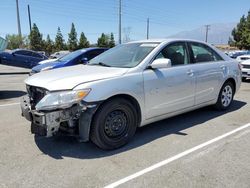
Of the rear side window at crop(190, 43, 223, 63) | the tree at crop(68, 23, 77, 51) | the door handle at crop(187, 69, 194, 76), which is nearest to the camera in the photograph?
the door handle at crop(187, 69, 194, 76)

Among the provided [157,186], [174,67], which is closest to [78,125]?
[157,186]

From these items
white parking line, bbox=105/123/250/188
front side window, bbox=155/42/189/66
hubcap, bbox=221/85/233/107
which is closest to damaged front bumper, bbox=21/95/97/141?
white parking line, bbox=105/123/250/188

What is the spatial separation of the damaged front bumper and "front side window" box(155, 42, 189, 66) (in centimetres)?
171

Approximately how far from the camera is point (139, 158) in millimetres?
3877

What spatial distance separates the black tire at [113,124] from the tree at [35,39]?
5404cm

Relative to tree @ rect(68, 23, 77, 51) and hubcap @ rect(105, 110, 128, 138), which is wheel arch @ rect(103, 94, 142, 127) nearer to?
hubcap @ rect(105, 110, 128, 138)

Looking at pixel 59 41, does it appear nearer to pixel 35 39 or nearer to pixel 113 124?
pixel 35 39

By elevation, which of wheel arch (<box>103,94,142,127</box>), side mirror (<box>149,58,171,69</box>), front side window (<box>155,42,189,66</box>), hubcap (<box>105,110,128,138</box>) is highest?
front side window (<box>155,42,189,66</box>)

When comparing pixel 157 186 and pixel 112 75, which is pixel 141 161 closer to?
pixel 157 186

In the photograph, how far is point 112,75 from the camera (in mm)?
4152

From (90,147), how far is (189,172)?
155 cm

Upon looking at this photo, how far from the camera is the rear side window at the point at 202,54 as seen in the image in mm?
5535

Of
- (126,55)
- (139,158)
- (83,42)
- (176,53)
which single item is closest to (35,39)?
(83,42)

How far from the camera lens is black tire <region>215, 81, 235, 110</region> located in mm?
6188
